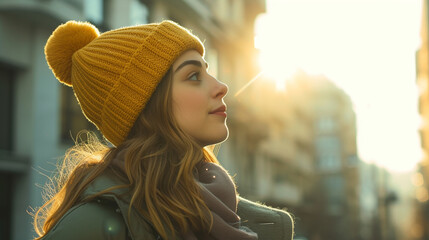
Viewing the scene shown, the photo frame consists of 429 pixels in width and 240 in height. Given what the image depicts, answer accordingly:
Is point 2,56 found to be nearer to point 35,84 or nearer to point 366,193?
point 35,84

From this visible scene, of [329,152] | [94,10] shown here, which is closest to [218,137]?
[94,10]

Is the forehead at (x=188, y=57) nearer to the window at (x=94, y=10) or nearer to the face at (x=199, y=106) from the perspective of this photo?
the face at (x=199, y=106)

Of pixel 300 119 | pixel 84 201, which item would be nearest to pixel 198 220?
pixel 84 201

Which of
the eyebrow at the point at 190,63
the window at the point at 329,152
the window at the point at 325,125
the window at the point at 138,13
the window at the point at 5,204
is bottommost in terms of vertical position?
the window at the point at 329,152

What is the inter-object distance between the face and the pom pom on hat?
0.55 meters

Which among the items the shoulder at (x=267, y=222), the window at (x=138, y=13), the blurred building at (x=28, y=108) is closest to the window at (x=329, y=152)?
the window at (x=138, y=13)

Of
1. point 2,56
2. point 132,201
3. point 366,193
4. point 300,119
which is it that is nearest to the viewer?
point 132,201

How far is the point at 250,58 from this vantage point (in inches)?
1275

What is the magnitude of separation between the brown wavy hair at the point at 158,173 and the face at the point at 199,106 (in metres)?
0.03

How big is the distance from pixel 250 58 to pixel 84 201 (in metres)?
30.5

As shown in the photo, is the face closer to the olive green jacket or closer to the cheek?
the cheek

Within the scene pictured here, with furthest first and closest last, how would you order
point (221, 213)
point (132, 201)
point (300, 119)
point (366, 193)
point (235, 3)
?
point (366, 193) < point (300, 119) < point (235, 3) < point (221, 213) < point (132, 201)

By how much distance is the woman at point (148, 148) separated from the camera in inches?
84.9

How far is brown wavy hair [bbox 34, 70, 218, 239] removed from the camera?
2.18m
